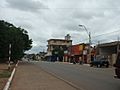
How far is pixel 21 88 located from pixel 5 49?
55638mm

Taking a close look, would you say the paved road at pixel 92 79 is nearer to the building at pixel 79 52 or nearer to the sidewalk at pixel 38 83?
the sidewalk at pixel 38 83

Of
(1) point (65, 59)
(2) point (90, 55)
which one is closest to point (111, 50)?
(2) point (90, 55)

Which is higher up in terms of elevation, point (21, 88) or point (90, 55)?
point (90, 55)

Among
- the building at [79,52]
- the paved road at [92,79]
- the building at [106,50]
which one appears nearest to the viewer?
the paved road at [92,79]

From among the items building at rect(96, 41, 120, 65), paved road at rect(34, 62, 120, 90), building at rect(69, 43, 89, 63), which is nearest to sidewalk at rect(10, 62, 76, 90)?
paved road at rect(34, 62, 120, 90)

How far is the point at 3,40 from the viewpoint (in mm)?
70562

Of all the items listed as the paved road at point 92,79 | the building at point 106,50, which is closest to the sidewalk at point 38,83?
the paved road at point 92,79

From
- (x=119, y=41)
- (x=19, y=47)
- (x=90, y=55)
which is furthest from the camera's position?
(x=90, y=55)

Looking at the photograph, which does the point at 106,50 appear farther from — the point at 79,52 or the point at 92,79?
the point at 92,79

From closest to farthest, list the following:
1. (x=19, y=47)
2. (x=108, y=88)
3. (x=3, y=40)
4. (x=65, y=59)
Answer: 1. (x=108, y=88)
2. (x=3, y=40)
3. (x=19, y=47)
4. (x=65, y=59)

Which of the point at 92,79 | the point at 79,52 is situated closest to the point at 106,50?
the point at 79,52

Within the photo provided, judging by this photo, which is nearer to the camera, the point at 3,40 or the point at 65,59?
the point at 3,40

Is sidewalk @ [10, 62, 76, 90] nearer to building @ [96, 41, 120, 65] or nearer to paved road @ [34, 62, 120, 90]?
paved road @ [34, 62, 120, 90]

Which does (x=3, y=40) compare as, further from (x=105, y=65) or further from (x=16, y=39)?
(x=105, y=65)
